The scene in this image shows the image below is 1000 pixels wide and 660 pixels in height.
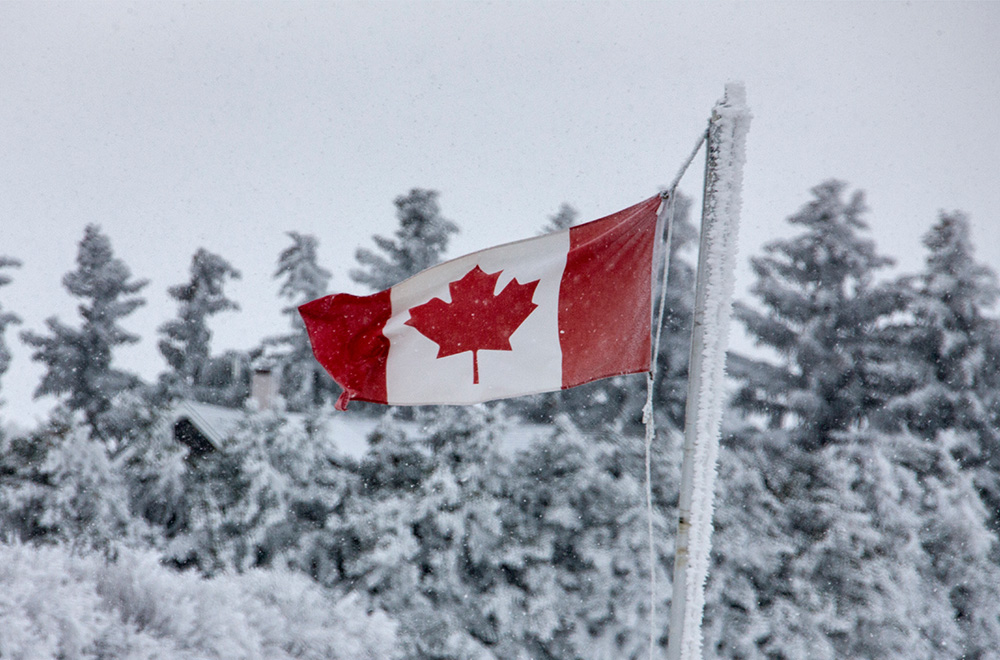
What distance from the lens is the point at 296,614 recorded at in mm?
6945

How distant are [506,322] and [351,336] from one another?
3.15ft

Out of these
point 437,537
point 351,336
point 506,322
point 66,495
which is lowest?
point 66,495

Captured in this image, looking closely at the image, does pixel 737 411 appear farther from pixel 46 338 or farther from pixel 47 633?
pixel 46 338

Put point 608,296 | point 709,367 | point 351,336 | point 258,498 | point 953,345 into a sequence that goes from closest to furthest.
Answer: point 709,367 < point 608,296 < point 351,336 < point 258,498 < point 953,345

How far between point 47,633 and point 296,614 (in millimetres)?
2071

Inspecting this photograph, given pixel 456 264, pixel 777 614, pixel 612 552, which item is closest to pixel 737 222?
pixel 456 264

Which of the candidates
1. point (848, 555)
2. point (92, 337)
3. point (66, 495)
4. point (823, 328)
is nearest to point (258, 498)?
point (66, 495)

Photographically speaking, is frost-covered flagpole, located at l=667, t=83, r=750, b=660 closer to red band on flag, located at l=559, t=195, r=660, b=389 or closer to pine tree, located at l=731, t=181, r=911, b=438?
red band on flag, located at l=559, t=195, r=660, b=389

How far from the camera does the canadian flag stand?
13.5 ft

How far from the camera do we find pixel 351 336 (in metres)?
4.66

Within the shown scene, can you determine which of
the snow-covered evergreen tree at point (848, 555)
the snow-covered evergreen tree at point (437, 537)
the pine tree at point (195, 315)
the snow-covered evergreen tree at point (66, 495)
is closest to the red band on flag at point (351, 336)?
the snow-covered evergreen tree at point (437, 537)

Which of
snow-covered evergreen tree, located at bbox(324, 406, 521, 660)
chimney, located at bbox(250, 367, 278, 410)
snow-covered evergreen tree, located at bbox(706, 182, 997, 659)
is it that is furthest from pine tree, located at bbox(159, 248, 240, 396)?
snow-covered evergreen tree, located at bbox(706, 182, 997, 659)

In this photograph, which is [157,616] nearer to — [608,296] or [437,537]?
[608,296]

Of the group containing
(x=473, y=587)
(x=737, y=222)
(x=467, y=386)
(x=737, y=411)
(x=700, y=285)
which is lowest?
(x=473, y=587)
